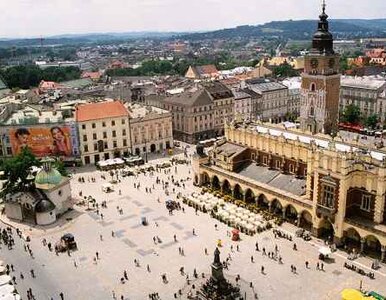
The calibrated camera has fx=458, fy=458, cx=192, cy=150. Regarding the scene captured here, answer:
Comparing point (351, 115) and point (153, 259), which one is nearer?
point (153, 259)

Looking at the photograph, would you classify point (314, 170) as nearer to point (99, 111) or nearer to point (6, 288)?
point (6, 288)

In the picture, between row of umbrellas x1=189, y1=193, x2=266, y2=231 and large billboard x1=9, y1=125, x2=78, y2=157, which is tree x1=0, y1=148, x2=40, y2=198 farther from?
row of umbrellas x1=189, y1=193, x2=266, y2=231

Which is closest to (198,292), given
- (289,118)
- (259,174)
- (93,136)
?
(259,174)

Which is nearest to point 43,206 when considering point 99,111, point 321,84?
point 99,111

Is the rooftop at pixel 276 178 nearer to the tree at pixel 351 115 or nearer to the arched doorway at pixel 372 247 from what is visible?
the arched doorway at pixel 372 247

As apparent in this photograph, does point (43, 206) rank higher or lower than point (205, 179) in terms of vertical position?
higher

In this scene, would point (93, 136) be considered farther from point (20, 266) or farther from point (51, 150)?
point (20, 266)
